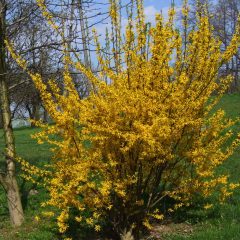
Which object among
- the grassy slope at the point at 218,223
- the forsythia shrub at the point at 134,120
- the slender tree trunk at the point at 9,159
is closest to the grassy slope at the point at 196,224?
the grassy slope at the point at 218,223

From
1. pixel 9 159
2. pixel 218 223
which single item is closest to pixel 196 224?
pixel 218 223

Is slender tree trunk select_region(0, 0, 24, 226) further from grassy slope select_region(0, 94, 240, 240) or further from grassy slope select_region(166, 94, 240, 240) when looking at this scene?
grassy slope select_region(166, 94, 240, 240)

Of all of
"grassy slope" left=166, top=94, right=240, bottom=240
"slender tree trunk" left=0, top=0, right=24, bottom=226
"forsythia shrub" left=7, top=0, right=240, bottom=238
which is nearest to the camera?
"forsythia shrub" left=7, top=0, right=240, bottom=238

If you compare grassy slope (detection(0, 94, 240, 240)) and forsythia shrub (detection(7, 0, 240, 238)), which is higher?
forsythia shrub (detection(7, 0, 240, 238))

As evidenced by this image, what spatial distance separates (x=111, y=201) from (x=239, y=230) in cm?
167

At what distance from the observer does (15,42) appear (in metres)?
7.02

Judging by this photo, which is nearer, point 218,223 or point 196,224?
point 218,223

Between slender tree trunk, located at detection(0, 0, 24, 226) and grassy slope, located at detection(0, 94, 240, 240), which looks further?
slender tree trunk, located at detection(0, 0, 24, 226)

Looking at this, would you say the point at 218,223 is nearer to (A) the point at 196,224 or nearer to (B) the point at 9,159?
(A) the point at 196,224

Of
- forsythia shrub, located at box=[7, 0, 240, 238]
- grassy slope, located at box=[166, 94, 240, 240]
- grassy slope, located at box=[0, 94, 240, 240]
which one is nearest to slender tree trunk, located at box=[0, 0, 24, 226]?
grassy slope, located at box=[0, 94, 240, 240]

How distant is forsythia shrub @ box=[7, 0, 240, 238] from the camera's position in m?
4.96

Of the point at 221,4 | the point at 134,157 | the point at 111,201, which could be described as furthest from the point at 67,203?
the point at 221,4

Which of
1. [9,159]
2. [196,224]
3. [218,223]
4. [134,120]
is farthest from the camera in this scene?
[9,159]

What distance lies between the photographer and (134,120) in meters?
4.95
